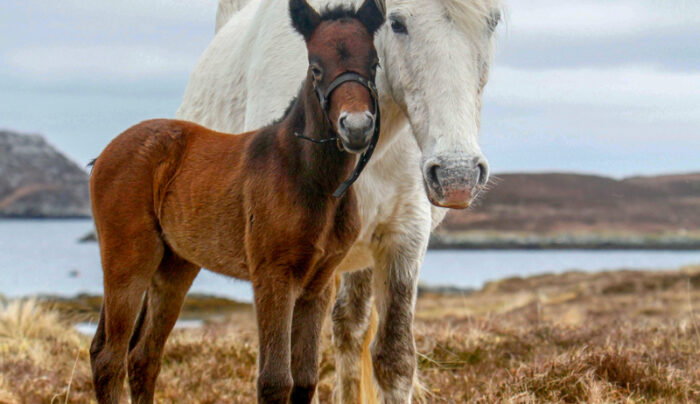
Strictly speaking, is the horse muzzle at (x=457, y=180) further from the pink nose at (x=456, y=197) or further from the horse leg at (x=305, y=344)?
the horse leg at (x=305, y=344)

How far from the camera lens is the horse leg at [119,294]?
3.37 m

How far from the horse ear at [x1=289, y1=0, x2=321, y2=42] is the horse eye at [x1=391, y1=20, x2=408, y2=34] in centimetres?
48

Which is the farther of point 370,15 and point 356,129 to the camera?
point 370,15

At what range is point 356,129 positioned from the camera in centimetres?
253

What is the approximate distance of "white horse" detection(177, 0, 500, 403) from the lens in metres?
2.90

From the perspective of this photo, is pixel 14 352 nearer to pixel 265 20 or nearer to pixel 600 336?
pixel 265 20

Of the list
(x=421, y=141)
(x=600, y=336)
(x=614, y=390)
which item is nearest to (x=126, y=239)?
(x=421, y=141)

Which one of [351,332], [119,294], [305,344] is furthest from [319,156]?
[351,332]

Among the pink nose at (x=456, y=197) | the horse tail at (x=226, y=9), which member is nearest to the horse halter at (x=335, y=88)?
the pink nose at (x=456, y=197)

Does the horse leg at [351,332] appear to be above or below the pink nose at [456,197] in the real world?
below

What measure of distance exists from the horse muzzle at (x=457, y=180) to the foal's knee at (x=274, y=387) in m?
0.89

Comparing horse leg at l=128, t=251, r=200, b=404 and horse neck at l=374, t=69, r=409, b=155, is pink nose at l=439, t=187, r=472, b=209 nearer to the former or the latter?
horse neck at l=374, t=69, r=409, b=155

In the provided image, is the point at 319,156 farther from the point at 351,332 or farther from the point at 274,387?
the point at 351,332

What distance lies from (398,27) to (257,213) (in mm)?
960
